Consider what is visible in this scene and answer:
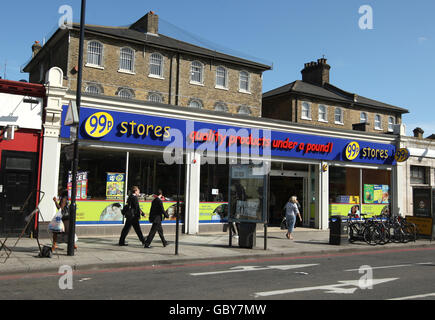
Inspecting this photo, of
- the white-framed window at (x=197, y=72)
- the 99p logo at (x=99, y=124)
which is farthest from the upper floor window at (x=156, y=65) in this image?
the 99p logo at (x=99, y=124)

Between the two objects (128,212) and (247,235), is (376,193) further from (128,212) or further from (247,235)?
(128,212)

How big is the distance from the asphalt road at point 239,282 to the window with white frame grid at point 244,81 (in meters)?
24.3

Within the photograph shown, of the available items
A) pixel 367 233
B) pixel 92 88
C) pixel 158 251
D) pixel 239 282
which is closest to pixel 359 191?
pixel 367 233

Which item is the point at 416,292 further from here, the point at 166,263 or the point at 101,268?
the point at 101,268

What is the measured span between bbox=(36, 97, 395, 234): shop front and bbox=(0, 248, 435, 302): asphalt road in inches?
125

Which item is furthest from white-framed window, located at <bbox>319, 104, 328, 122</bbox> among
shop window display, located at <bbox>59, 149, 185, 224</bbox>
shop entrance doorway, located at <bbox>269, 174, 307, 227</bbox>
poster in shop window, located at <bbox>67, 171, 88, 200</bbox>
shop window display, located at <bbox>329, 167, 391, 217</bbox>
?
poster in shop window, located at <bbox>67, 171, 88, 200</bbox>

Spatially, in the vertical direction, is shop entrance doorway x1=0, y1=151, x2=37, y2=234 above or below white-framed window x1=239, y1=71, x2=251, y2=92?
below

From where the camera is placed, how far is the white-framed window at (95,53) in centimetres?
2758

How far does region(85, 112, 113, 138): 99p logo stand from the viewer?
14637 mm

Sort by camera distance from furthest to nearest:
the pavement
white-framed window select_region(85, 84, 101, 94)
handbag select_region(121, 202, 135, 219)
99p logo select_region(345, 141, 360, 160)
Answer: white-framed window select_region(85, 84, 101, 94) < 99p logo select_region(345, 141, 360, 160) < handbag select_region(121, 202, 135, 219) < the pavement

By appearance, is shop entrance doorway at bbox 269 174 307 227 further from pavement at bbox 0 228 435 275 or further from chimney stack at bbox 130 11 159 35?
chimney stack at bbox 130 11 159 35

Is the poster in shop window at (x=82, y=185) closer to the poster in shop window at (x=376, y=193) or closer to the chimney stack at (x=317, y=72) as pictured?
the poster in shop window at (x=376, y=193)

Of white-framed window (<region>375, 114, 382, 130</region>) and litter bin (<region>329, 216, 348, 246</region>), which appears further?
white-framed window (<region>375, 114, 382, 130</region>)
